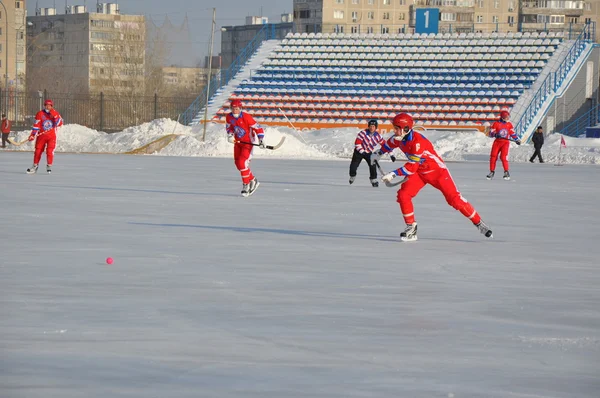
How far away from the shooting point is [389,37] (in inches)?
1957

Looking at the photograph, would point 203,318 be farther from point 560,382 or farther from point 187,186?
point 187,186

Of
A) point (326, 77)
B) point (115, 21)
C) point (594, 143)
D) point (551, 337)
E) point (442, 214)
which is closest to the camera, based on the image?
point (551, 337)

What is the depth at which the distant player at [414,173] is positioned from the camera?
36.4 feet

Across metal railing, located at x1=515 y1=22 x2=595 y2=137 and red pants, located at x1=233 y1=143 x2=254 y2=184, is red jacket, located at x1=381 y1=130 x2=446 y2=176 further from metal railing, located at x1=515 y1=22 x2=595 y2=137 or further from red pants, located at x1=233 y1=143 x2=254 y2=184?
metal railing, located at x1=515 y1=22 x2=595 y2=137

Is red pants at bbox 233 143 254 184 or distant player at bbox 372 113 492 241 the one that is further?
red pants at bbox 233 143 254 184

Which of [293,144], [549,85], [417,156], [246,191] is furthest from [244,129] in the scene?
→ [549,85]

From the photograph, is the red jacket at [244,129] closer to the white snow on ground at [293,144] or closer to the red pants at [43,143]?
the red pants at [43,143]

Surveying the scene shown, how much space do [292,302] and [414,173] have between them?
4.45 m

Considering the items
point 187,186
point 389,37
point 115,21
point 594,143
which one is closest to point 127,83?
point 389,37

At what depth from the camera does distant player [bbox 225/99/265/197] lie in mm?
17172

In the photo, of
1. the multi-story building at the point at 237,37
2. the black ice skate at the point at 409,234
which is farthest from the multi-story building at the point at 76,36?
the black ice skate at the point at 409,234

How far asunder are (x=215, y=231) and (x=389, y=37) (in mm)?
39055

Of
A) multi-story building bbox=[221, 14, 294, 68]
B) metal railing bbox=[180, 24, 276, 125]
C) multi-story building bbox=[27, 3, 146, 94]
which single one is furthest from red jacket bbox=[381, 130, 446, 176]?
multi-story building bbox=[221, 14, 294, 68]

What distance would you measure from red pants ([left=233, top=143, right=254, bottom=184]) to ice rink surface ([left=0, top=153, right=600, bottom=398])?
2.13m
